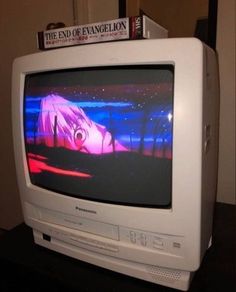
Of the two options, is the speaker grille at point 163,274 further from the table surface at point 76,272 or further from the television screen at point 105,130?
the television screen at point 105,130

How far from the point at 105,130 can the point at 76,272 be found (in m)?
0.41

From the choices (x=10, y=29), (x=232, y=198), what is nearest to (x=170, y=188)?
(x=232, y=198)

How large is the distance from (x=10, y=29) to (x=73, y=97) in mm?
967

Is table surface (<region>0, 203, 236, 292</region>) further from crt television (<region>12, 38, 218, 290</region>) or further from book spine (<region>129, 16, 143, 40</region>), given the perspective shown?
book spine (<region>129, 16, 143, 40</region>)

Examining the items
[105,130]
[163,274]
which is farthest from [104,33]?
[163,274]

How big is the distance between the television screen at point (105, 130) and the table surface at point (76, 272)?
0.72 feet

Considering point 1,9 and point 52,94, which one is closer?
point 52,94

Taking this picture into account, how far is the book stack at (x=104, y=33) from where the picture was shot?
719 millimetres

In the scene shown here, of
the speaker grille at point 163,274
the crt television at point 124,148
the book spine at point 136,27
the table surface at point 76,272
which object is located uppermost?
the book spine at point 136,27

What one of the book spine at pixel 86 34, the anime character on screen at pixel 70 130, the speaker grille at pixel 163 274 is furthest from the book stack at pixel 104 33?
the speaker grille at pixel 163 274

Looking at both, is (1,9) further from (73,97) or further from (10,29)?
(73,97)

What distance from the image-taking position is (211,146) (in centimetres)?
74

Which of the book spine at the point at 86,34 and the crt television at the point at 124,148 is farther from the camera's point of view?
the book spine at the point at 86,34

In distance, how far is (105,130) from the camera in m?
0.72
